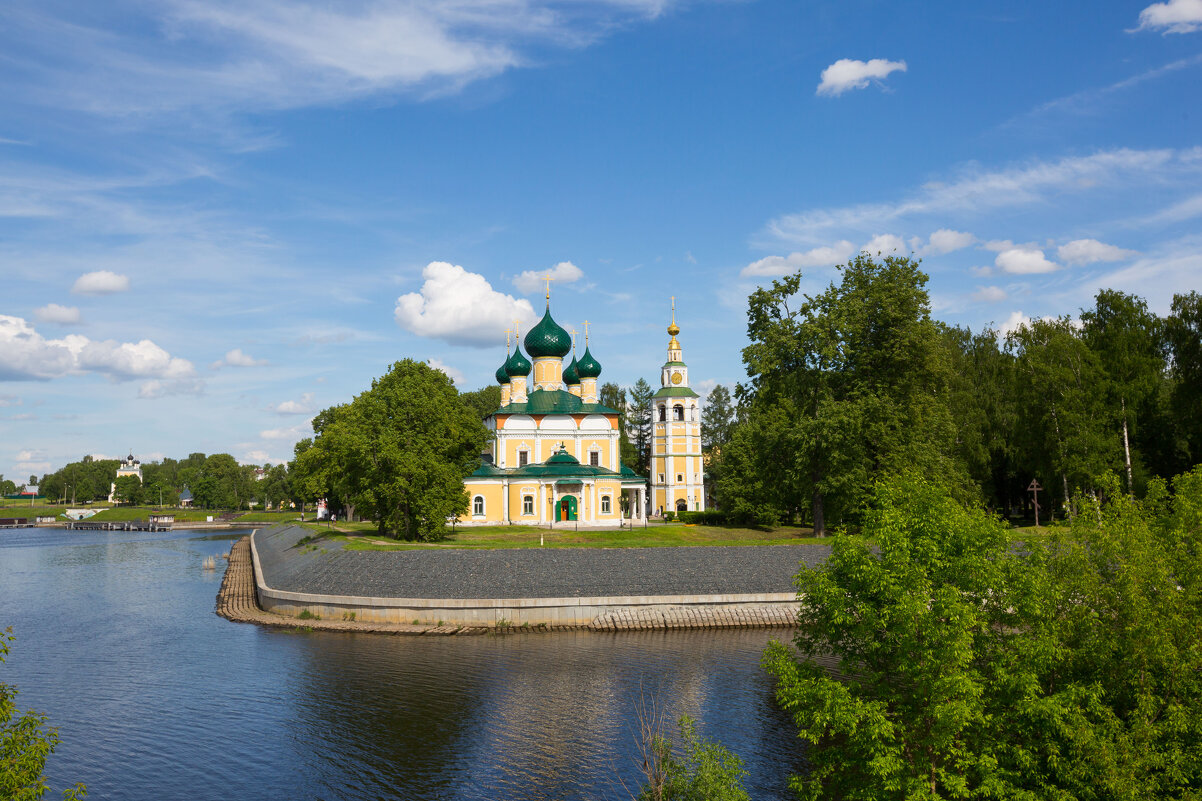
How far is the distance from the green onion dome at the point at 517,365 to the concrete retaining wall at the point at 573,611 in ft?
104

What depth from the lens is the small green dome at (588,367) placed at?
231 ft

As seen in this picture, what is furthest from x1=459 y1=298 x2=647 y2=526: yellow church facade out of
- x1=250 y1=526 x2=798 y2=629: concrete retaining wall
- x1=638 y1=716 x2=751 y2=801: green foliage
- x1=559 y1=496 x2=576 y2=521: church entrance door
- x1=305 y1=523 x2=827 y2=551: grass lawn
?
x1=638 y1=716 x2=751 y2=801: green foliage

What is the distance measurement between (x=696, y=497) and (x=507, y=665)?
1736 inches

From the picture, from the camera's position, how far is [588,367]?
70438 millimetres

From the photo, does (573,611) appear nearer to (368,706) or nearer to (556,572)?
(556,572)

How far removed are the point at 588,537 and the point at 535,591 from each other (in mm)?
11805

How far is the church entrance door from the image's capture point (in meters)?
60.7

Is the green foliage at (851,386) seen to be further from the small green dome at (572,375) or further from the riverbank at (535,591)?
the small green dome at (572,375)

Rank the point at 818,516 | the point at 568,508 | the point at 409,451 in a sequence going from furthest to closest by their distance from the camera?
the point at 568,508, the point at 818,516, the point at 409,451

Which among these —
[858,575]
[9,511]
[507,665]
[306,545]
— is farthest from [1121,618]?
[9,511]

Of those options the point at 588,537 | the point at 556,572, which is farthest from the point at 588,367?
the point at 556,572

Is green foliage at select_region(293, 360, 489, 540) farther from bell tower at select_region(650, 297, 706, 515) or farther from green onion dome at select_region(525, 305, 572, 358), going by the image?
bell tower at select_region(650, 297, 706, 515)

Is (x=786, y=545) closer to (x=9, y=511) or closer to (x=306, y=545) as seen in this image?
(x=306, y=545)

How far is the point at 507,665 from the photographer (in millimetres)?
30172
